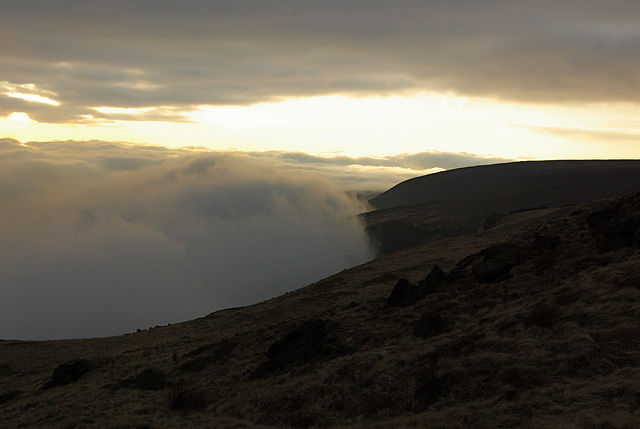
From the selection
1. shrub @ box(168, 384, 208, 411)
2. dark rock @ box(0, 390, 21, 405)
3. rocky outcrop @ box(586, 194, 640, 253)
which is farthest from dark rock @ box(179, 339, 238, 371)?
rocky outcrop @ box(586, 194, 640, 253)

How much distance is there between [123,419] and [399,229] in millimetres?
184626

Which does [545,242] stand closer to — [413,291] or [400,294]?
[413,291]

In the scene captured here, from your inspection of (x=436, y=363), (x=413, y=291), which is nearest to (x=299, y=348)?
(x=436, y=363)

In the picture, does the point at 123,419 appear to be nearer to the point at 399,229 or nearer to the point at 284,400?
Result: the point at 284,400

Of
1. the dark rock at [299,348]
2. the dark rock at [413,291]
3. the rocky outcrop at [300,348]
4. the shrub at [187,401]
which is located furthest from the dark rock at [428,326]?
the shrub at [187,401]

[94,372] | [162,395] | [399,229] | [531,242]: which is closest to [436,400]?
[162,395]

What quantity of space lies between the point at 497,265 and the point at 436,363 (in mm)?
10985

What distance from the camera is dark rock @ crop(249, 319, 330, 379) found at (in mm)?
22922

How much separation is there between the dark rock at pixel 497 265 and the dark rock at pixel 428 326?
6046 millimetres

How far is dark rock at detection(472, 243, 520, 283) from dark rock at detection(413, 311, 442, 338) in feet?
19.8

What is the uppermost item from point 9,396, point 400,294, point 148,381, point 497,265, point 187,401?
point 497,265

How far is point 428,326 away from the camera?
2112cm

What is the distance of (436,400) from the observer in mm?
15297

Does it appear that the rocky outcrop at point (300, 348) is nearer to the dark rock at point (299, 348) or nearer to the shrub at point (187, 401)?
the dark rock at point (299, 348)
